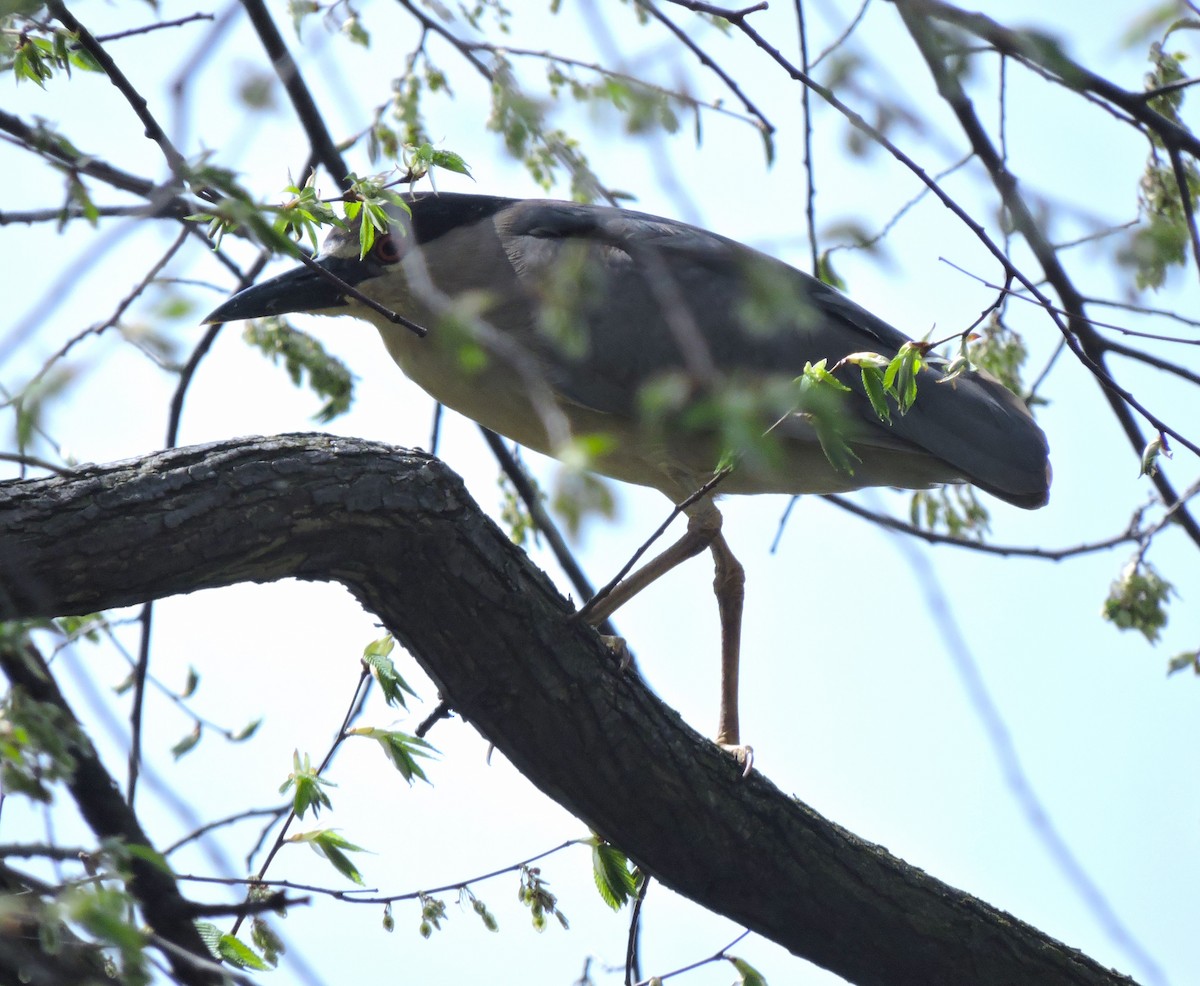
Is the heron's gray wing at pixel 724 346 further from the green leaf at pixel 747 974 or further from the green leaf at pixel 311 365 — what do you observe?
the green leaf at pixel 747 974

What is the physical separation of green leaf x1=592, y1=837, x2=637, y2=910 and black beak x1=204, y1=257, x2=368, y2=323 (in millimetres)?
1832

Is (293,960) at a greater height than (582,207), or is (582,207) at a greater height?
(582,207)

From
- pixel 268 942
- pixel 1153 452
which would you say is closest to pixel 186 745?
pixel 268 942

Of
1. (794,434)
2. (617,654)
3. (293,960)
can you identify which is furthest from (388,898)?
(794,434)

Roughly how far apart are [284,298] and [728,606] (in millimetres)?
1700

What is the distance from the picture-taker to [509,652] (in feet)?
8.69

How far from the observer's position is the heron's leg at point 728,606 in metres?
3.76

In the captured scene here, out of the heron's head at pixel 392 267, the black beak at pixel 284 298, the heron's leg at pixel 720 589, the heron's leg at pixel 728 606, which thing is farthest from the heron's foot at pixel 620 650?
the black beak at pixel 284 298

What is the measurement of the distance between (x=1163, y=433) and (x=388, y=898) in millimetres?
1719

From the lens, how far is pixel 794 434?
3326 millimetres

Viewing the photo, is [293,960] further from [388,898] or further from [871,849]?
[871,849]

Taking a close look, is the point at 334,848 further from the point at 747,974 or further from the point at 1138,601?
the point at 1138,601

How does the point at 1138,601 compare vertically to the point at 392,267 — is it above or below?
below

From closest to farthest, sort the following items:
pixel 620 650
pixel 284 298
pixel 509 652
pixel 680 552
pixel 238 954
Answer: pixel 238 954, pixel 509 652, pixel 620 650, pixel 680 552, pixel 284 298
